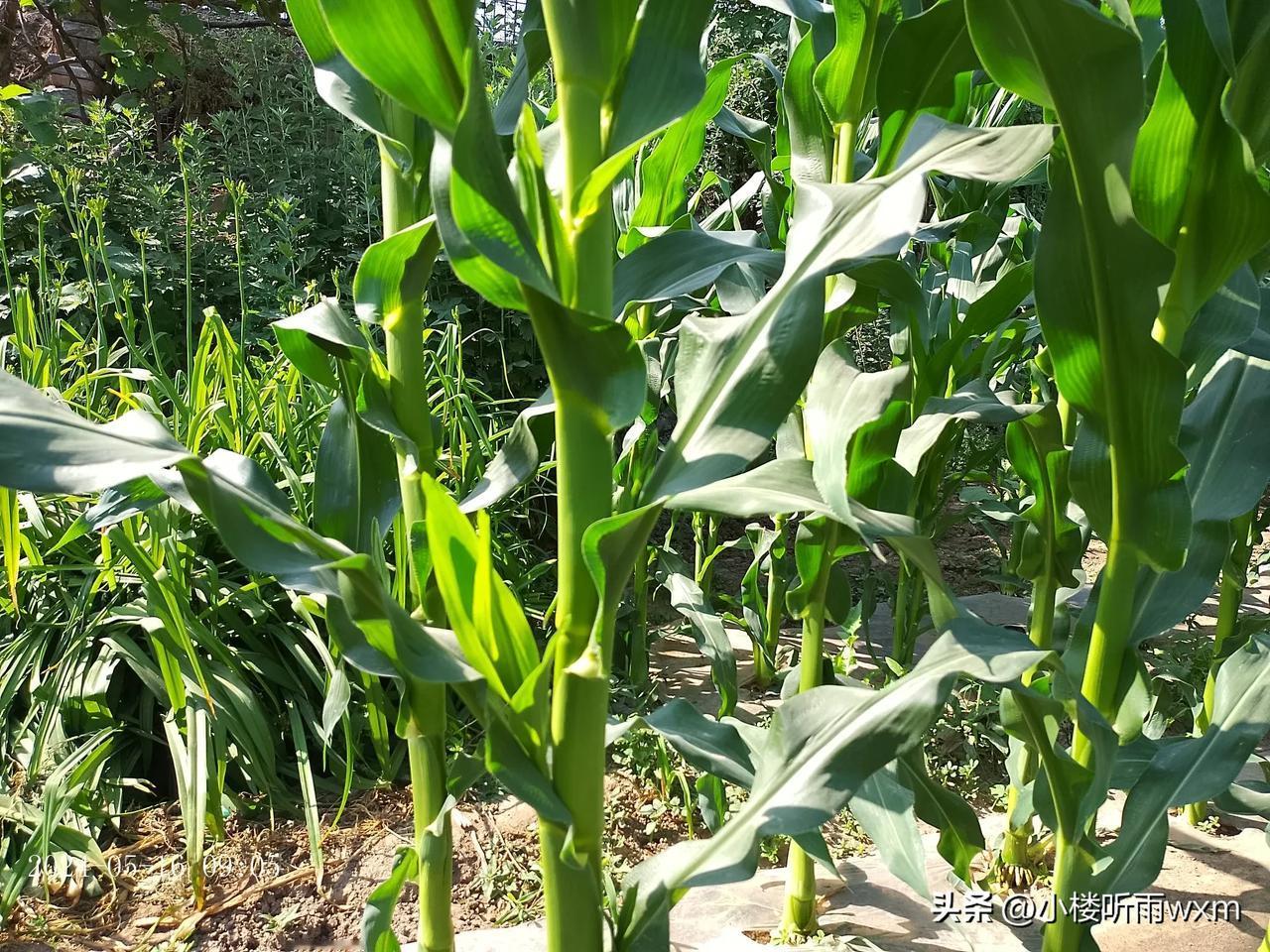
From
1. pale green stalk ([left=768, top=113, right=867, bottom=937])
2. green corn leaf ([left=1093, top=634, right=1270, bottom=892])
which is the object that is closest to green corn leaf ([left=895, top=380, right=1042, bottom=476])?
pale green stalk ([left=768, top=113, right=867, bottom=937])

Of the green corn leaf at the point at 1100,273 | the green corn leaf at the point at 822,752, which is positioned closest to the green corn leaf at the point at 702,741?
the green corn leaf at the point at 822,752

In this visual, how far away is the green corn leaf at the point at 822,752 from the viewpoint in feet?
2.81

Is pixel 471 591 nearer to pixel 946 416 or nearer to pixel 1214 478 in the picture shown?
pixel 946 416

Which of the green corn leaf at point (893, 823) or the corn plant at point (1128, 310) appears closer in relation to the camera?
the corn plant at point (1128, 310)

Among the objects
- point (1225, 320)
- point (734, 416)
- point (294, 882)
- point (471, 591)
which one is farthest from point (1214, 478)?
point (294, 882)

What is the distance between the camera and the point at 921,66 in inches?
42.4

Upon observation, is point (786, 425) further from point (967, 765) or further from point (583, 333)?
point (967, 765)

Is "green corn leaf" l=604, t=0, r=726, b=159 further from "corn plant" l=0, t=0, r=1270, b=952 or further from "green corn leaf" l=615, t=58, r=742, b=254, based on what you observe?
"green corn leaf" l=615, t=58, r=742, b=254

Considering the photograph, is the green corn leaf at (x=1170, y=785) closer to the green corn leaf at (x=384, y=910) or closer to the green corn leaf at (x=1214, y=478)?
the green corn leaf at (x=1214, y=478)

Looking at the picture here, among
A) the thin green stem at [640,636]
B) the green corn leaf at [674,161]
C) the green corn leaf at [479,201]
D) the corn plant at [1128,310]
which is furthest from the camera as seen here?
the thin green stem at [640,636]

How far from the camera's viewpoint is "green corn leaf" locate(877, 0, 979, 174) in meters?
1.01

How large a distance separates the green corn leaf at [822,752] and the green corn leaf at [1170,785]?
288mm

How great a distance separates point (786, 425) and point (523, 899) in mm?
998

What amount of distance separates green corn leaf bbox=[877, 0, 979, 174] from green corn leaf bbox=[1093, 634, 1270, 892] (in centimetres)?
75
